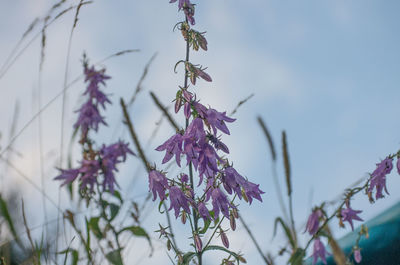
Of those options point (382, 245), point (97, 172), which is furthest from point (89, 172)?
point (382, 245)

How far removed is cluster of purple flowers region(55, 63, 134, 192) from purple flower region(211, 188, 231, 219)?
811mm

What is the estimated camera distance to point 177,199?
1716 mm

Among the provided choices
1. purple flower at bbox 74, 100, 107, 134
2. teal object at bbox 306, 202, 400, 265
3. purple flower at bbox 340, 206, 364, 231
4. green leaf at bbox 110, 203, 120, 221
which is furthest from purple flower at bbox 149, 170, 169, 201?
teal object at bbox 306, 202, 400, 265

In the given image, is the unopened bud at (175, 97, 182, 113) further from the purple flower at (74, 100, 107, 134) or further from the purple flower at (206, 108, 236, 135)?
the purple flower at (74, 100, 107, 134)

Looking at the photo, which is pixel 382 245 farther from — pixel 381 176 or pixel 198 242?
pixel 198 242

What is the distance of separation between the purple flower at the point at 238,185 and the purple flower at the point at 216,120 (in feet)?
0.45

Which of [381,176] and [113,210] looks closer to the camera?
[381,176]

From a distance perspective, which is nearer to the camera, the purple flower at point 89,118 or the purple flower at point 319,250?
the purple flower at point 319,250

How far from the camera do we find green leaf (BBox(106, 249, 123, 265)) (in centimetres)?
220

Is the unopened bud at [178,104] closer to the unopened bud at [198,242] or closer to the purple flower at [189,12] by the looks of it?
the purple flower at [189,12]

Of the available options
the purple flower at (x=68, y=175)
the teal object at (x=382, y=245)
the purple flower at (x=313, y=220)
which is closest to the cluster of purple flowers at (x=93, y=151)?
the purple flower at (x=68, y=175)

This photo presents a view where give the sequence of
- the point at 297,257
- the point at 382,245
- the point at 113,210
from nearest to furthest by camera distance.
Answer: the point at 297,257
the point at 113,210
the point at 382,245

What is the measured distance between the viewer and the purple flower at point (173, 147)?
1.67 m

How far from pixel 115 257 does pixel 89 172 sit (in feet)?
1.32
